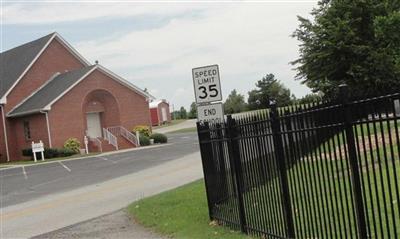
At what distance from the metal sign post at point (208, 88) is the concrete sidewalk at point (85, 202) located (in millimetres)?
3926

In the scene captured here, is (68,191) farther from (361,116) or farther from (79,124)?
(79,124)

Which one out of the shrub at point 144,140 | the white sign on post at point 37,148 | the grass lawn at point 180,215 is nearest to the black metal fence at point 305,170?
the grass lawn at point 180,215

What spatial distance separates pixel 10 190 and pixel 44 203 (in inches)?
223

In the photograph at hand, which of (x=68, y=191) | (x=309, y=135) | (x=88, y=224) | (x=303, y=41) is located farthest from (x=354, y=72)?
(x=309, y=135)

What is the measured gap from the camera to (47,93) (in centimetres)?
4556

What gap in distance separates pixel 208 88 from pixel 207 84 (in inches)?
3.2

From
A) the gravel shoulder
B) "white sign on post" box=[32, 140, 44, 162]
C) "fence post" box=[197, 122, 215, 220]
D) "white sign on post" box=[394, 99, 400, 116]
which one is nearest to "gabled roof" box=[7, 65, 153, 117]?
"white sign on post" box=[32, 140, 44, 162]

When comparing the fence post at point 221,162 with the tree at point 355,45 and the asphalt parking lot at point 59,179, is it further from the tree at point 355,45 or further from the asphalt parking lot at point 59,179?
the tree at point 355,45

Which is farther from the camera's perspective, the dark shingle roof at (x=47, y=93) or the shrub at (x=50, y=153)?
the dark shingle roof at (x=47, y=93)

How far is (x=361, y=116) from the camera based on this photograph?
5250 millimetres

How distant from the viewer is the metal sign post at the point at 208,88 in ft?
38.4

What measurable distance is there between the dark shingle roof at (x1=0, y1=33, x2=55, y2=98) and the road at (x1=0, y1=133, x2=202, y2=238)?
1912 centimetres

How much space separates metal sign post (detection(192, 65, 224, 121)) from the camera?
11711mm

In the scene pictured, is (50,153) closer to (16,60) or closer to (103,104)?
(103,104)
